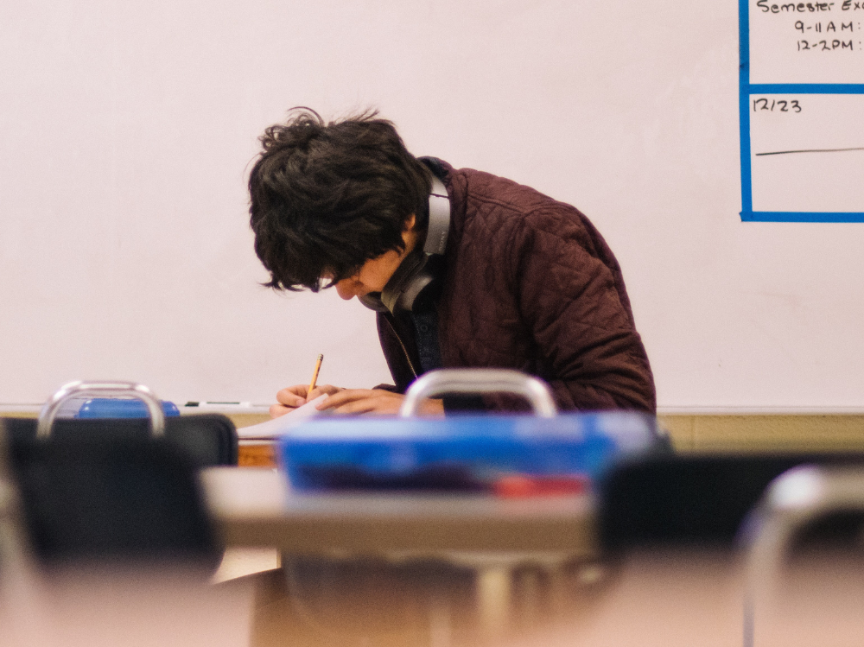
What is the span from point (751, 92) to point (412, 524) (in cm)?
173

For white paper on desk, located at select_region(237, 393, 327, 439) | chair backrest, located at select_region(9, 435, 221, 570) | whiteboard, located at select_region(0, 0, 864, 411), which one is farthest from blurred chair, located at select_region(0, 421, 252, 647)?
whiteboard, located at select_region(0, 0, 864, 411)

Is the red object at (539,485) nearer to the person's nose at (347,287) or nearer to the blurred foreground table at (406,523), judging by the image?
the blurred foreground table at (406,523)

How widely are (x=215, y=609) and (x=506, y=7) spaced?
162cm

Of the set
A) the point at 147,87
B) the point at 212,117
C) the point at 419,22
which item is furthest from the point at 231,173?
the point at 419,22

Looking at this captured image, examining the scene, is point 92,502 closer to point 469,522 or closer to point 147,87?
point 469,522

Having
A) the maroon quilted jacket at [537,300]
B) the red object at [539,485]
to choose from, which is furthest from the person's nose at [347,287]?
the red object at [539,485]

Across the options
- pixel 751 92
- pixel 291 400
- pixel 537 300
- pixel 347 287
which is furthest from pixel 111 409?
pixel 751 92

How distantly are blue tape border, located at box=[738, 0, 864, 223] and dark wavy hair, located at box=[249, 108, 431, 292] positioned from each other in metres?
1.06

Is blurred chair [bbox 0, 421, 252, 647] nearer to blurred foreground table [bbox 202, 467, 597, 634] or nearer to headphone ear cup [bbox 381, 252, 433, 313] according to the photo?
blurred foreground table [bbox 202, 467, 597, 634]

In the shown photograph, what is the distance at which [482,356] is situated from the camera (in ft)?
4.08

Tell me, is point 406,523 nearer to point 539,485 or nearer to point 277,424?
point 539,485

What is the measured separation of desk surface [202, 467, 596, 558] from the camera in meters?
0.41

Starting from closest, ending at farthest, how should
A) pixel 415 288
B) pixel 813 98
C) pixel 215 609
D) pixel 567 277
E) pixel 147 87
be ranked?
pixel 215 609
pixel 567 277
pixel 415 288
pixel 813 98
pixel 147 87

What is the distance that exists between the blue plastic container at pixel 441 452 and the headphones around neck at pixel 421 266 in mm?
784
